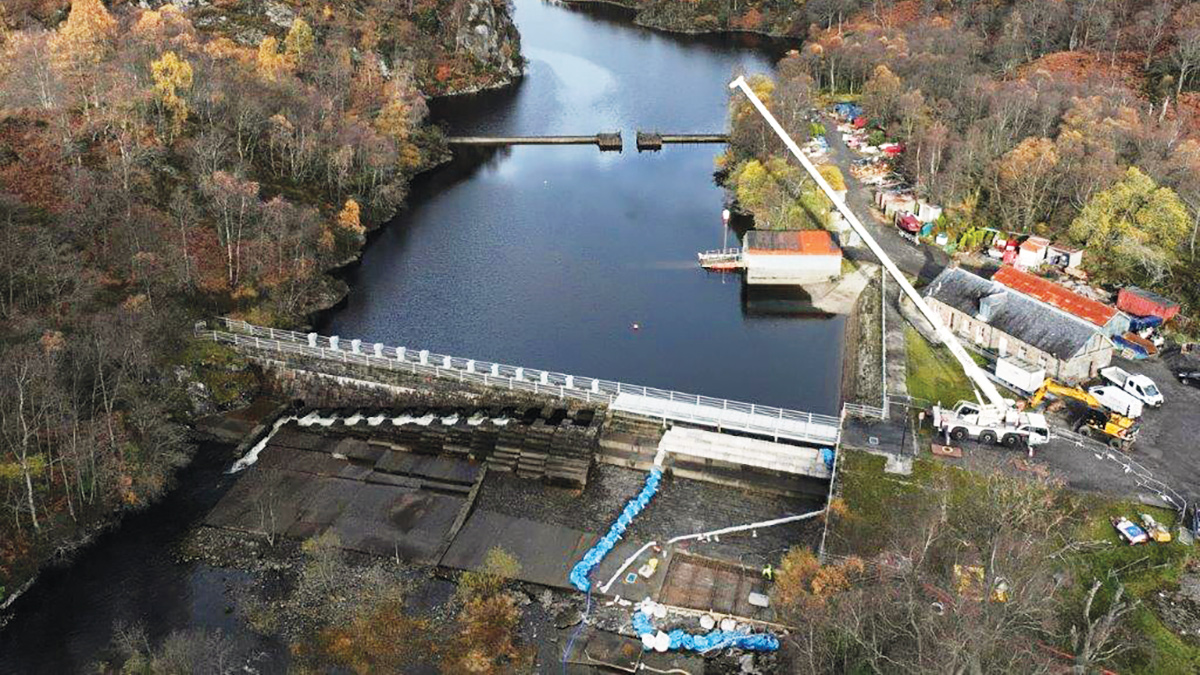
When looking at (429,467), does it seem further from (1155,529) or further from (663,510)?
(1155,529)

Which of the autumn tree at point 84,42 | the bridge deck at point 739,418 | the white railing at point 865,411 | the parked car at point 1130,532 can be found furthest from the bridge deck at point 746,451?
the autumn tree at point 84,42

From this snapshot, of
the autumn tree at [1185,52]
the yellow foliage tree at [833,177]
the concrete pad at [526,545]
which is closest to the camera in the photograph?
the concrete pad at [526,545]

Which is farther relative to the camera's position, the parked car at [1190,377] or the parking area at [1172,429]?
the parked car at [1190,377]

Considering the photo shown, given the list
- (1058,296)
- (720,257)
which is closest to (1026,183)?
(1058,296)

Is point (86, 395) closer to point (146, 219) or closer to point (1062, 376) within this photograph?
point (146, 219)

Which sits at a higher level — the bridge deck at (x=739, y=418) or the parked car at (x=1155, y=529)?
the parked car at (x=1155, y=529)

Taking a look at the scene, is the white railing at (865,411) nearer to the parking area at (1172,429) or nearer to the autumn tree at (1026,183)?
the parking area at (1172,429)
